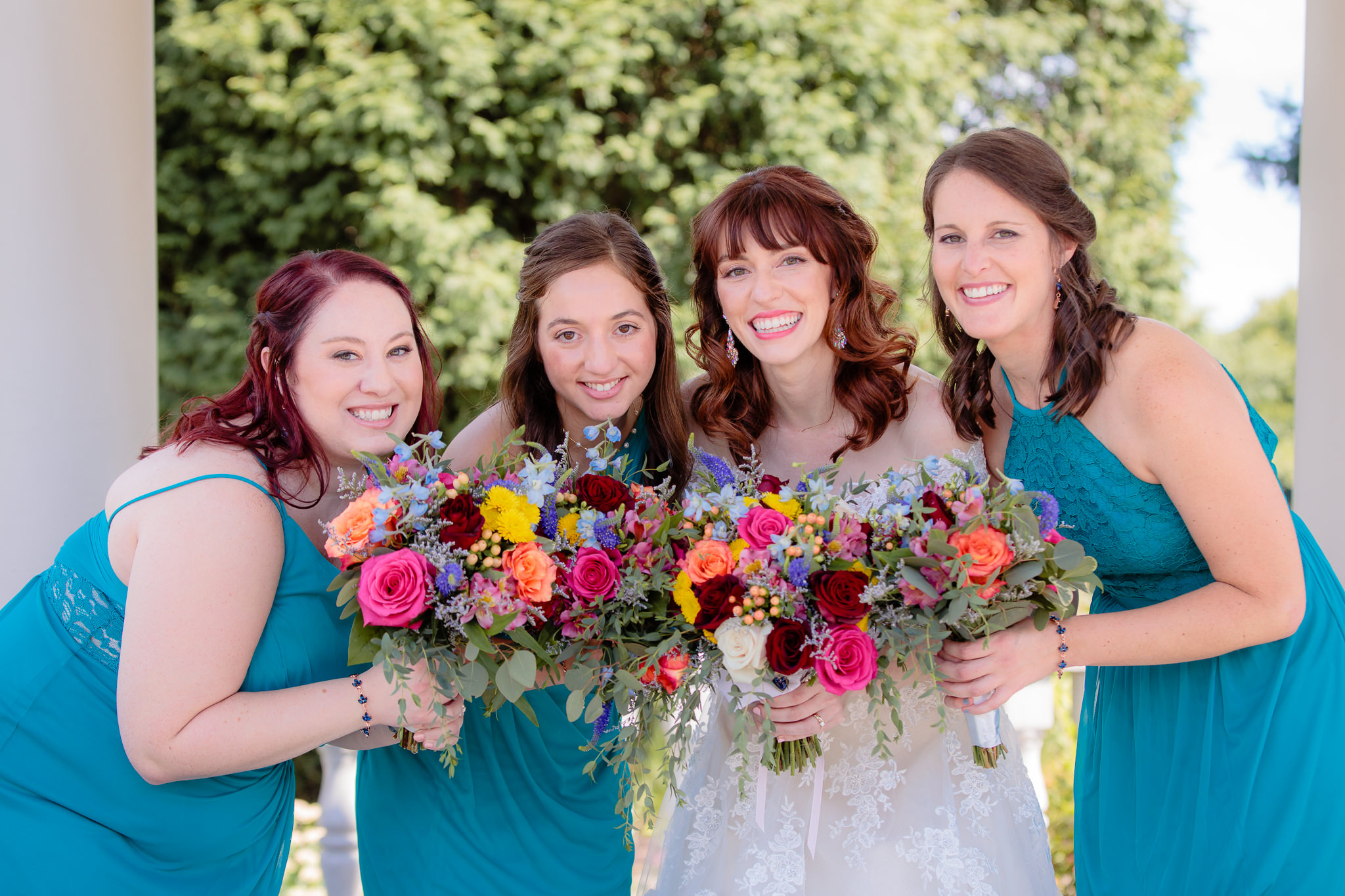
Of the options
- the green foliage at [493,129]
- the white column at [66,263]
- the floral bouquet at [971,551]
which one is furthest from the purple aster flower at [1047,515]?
the green foliage at [493,129]

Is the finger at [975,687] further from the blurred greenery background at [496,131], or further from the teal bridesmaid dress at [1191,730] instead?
the blurred greenery background at [496,131]

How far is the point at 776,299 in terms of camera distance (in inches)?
121

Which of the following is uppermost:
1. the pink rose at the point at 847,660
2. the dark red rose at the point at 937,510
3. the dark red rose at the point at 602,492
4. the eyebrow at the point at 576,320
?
the eyebrow at the point at 576,320

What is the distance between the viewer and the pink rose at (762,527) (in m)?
2.21

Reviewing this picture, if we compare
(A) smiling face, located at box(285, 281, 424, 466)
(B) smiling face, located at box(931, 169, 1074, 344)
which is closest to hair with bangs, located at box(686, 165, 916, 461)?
(B) smiling face, located at box(931, 169, 1074, 344)

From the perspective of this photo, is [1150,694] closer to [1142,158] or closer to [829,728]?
[829,728]

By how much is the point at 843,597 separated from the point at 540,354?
5.04ft

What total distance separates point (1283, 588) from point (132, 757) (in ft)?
8.84

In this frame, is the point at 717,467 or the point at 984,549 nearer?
the point at 984,549

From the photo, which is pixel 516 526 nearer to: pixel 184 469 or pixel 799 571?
pixel 799 571

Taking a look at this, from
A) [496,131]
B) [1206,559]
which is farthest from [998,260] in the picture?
[496,131]

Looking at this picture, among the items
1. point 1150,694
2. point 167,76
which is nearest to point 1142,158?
point 1150,694

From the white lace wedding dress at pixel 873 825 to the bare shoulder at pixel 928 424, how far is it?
0.68 ft

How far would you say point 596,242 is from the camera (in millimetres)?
3227
